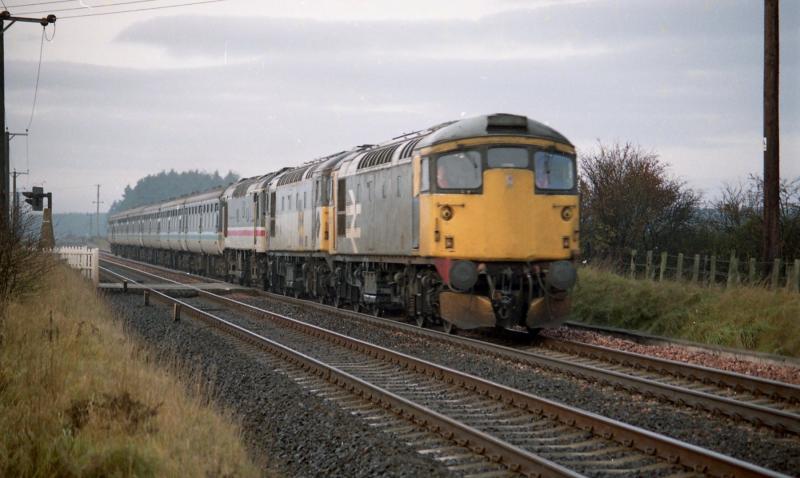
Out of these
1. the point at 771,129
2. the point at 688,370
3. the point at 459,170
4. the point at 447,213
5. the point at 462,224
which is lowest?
the point at 688,370

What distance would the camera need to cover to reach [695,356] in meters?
13.0

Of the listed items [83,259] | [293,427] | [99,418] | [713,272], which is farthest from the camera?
[83,259]

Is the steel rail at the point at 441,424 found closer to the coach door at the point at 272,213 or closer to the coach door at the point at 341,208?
the coach door at the point at 341,208

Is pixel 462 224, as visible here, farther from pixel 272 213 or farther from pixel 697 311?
pixel 272 213

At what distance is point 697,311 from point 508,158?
4.56 metres

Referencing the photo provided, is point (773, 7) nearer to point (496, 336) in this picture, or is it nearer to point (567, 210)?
point (567, 210)

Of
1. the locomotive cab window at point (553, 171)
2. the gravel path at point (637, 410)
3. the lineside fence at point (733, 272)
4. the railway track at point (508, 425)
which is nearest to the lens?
the railway track at point (508, 425)

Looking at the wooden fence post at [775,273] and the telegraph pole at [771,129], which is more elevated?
the telegraph pole at [771,129]

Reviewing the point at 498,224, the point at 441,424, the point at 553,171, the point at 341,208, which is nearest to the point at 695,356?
the point at 498,224

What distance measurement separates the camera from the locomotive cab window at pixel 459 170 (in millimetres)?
14719

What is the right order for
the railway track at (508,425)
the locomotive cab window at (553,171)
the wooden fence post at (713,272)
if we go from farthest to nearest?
1. the wooden fence post at (713,272)
2. the locomotive cab window at (553,171)
3. the railway track at (508,425)

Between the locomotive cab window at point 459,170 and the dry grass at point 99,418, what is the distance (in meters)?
5.78

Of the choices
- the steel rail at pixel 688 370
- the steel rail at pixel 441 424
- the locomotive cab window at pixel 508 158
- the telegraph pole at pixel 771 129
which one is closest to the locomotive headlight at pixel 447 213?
the locomotive cab window at pixel 508 158

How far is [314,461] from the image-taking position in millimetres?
7527
